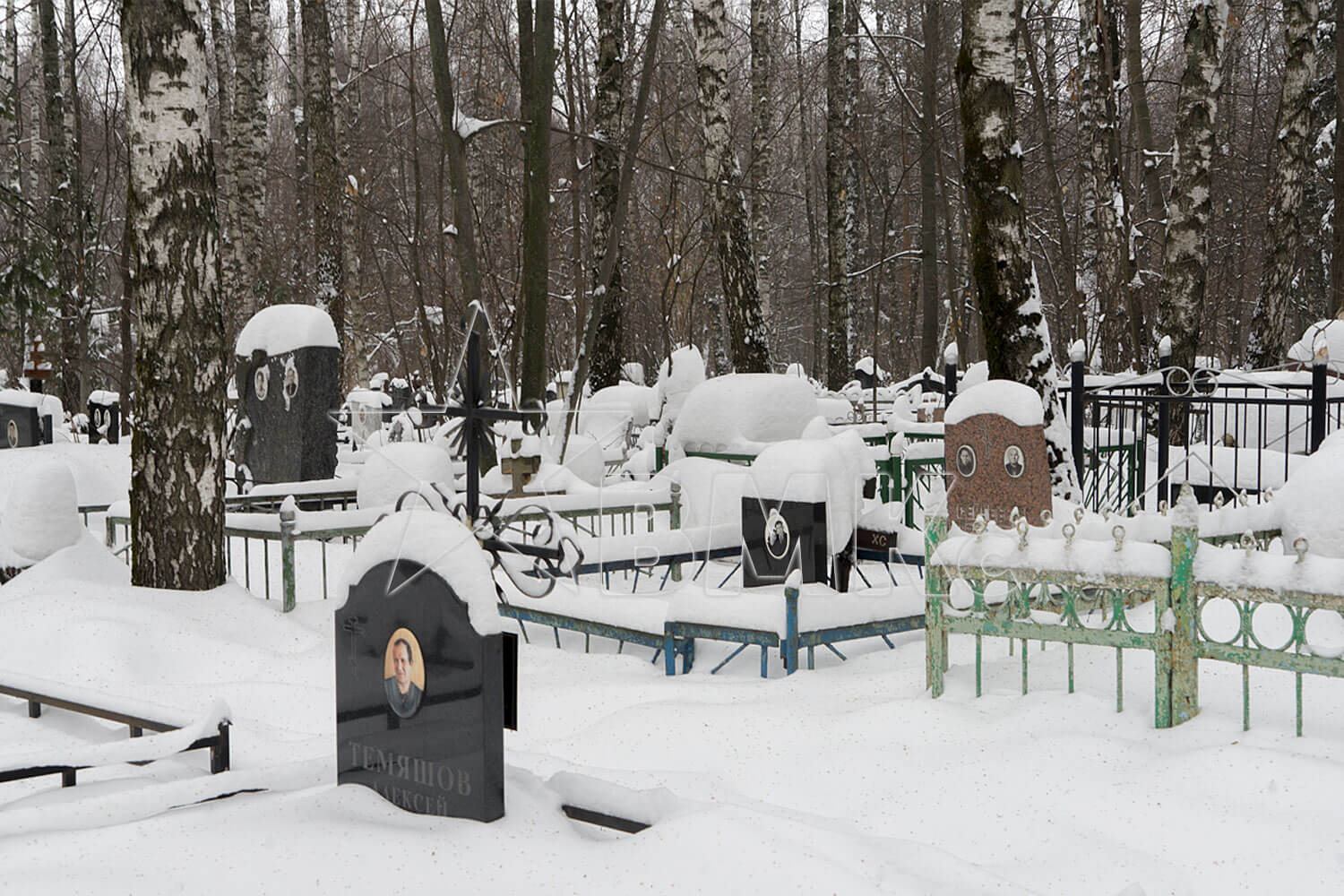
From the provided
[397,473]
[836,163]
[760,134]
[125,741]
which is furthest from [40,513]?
[836,163]

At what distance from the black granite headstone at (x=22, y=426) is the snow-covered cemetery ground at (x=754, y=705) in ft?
23.9

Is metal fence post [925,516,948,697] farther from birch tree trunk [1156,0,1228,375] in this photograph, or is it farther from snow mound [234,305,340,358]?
snow mound [234,305,340,358]

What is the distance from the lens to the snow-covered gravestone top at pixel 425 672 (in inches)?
151

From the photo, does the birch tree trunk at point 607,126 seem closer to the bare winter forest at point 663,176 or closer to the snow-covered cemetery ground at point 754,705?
the bare winter forest at point 663,176

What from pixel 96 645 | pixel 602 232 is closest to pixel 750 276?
pixel 602 232

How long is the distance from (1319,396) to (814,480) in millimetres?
4410

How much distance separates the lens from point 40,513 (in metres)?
8.05

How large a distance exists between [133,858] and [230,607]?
14.4 feet

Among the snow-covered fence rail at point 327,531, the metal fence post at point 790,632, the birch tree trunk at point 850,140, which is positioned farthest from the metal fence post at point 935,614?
the birch tree trunk at point 850,140

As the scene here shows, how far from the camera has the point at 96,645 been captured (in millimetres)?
6684

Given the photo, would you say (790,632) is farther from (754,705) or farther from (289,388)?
(289,388)

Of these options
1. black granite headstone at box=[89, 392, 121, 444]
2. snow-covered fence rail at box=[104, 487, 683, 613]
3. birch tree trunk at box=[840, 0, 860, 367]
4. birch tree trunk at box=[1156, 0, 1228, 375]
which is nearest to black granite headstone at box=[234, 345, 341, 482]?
snow-covered fence rail at box=[104, 487, 683, 613]

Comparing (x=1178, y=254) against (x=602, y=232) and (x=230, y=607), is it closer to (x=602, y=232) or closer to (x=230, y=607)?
(x=602, y=232)

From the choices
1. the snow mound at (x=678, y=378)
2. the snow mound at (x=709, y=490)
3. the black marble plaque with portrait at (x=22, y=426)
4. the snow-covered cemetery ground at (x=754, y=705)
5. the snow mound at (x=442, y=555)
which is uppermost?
the snow mound at (x=678, y=378)
